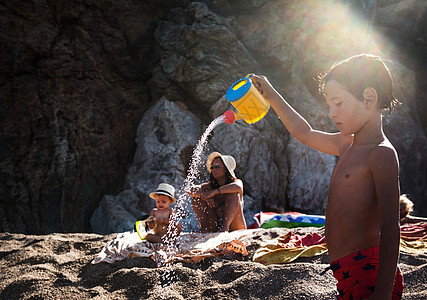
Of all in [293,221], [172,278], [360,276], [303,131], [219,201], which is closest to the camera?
[360,276]

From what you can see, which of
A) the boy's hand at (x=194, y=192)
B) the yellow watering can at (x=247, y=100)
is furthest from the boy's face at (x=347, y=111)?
the boy's hand at (x=194, y=192)

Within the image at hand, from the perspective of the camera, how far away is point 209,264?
2812 mm

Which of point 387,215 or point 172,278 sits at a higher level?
point 387,215

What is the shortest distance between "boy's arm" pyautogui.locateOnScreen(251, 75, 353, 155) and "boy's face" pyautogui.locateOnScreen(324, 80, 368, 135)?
0.27 metres

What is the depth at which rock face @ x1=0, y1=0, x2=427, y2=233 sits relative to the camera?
669 centimetres

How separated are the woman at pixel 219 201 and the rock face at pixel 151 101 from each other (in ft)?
8.71

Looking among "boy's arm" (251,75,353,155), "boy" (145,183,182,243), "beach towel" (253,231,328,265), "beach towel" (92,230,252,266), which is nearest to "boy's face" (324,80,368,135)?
"boy's arm" (251,75,353,155)

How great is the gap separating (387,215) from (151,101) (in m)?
7.81

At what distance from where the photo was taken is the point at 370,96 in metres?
1.26

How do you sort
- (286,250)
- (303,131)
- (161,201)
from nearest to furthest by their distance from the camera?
(303,131)
(286,250)
(161,201)

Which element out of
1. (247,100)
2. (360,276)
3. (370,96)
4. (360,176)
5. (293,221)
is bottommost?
(293,221)

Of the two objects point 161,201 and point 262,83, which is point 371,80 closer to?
point 262,83

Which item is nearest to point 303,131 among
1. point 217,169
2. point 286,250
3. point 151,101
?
point 286,250

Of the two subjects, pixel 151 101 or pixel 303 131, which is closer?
pixel 303 131
